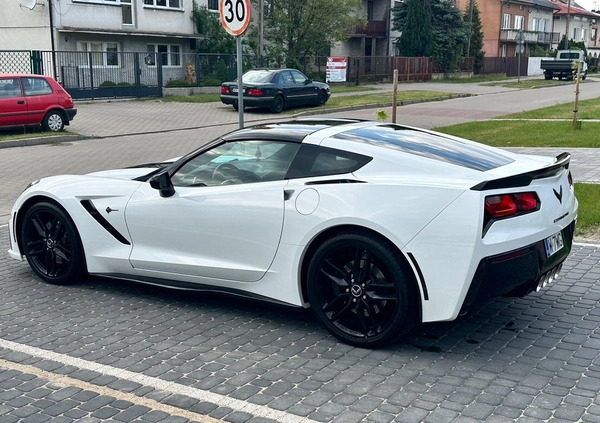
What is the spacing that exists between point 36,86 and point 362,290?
15.9 metres

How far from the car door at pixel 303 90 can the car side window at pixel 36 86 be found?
9906 mm

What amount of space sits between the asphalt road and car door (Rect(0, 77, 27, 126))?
1291 centimetres

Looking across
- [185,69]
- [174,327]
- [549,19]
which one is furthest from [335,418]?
[549,19]

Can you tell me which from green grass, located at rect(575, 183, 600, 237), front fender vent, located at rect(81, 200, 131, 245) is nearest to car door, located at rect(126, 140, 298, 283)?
front fender vent, located at rect(81, 200, 131, 245)

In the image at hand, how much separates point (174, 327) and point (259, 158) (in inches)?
52.3

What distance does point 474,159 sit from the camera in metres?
4.96

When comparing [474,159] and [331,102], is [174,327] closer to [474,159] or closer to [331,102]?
[474,159]

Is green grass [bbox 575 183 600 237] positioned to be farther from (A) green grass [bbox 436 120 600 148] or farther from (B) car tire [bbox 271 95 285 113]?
(B) car tire [bbox 271 95 285 113]

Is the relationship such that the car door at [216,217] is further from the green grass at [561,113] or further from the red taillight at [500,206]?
the green grass at [561,113]

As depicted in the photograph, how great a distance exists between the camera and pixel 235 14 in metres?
8.94

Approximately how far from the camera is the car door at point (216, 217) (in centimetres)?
502

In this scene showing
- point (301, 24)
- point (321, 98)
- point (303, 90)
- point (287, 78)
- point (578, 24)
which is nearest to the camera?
point (287, 78)

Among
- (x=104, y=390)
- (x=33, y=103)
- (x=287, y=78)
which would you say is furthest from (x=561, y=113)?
(x=104, y=390)

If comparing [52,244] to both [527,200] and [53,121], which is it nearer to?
[527,200]
